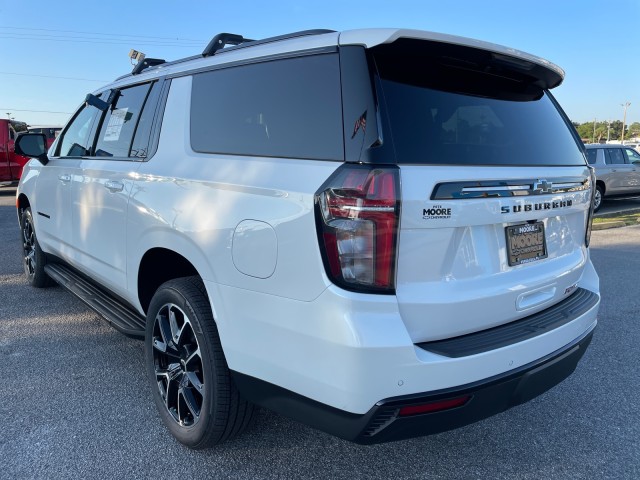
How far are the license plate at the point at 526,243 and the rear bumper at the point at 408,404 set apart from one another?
1.43ft

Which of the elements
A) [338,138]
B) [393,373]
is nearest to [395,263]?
[393,373]

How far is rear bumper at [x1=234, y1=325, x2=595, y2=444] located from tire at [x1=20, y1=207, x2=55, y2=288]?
3.75 meters

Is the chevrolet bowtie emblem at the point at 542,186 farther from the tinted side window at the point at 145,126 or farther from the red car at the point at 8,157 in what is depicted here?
the red car at the point at 8,157

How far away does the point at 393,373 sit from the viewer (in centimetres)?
Answer: 181

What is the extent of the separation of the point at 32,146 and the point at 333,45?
3.54 m

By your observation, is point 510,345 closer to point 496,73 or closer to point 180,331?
point 496,73

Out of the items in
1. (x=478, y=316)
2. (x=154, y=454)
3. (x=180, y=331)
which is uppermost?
(x=478, y=316)

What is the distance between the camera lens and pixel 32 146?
4.48 metres

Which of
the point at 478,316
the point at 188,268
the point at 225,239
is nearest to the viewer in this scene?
the point at 478,316

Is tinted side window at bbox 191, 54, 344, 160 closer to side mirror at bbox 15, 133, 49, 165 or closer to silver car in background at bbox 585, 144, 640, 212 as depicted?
side mirror at bbox 15, 133, 49, 165

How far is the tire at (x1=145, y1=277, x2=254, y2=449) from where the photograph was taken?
7.67ft

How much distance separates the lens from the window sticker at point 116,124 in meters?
3.43

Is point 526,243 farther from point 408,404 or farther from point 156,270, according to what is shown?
point 156,270

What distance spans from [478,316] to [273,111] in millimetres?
1222
